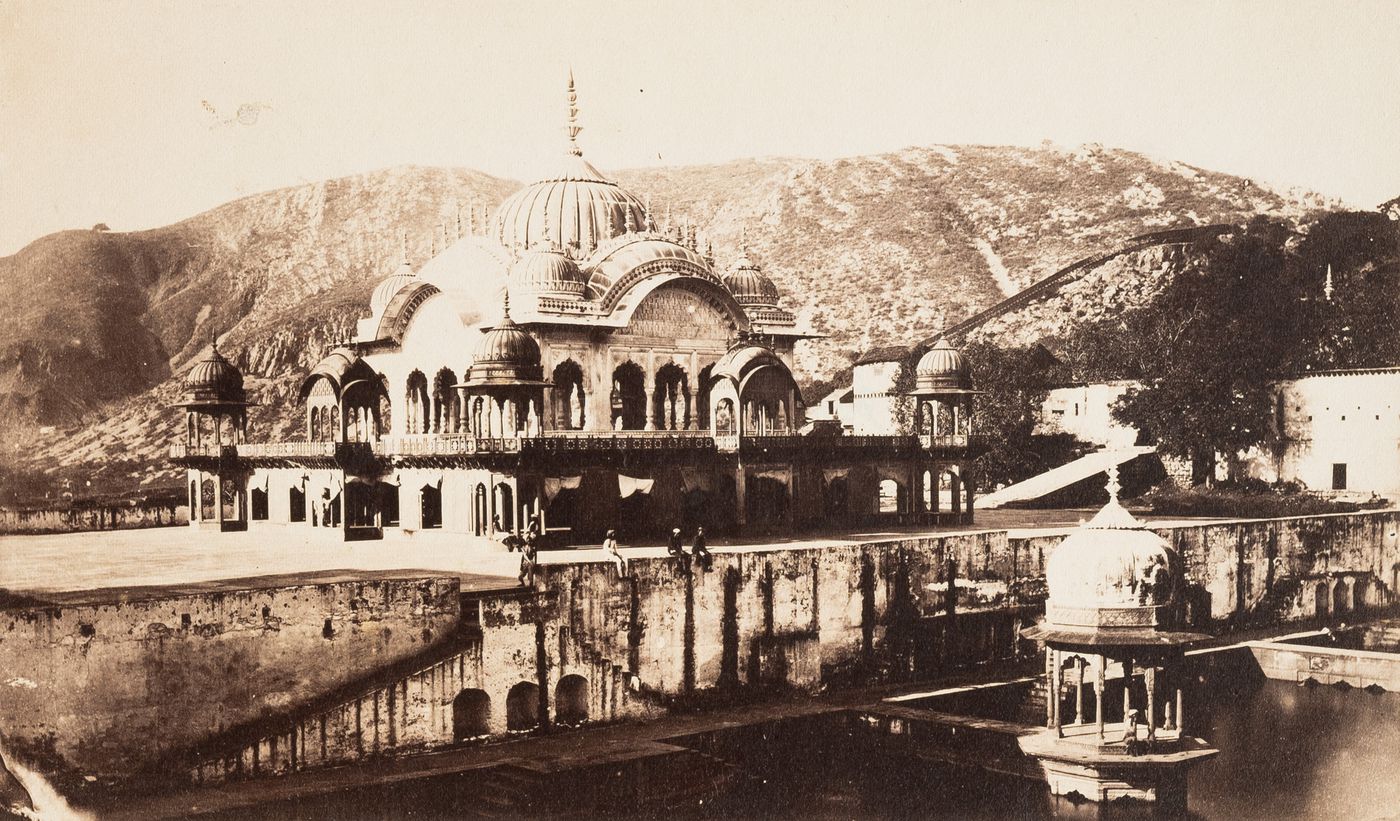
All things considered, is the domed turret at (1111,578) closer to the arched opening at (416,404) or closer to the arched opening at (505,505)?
the arched opening at (505,505)

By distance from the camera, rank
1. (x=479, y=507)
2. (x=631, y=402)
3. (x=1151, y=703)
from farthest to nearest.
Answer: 1. (x=631, y=402)
2. (x=479, y=507)
3. (x=1151, y=703)

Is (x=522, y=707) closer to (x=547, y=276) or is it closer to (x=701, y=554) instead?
(x=701, y=554)

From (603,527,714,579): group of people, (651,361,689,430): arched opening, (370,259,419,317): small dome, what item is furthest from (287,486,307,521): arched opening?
(603,527,714,579): group of people

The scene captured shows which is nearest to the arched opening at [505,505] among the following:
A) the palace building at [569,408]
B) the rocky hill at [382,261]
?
the palace building at [569,408]

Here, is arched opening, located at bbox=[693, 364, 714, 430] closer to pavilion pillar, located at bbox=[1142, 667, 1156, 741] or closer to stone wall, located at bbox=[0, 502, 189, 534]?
→ stone wall, located at bbox=[0, 502, 189, 534]

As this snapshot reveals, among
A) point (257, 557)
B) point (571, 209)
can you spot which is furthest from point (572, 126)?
point (257, 557)

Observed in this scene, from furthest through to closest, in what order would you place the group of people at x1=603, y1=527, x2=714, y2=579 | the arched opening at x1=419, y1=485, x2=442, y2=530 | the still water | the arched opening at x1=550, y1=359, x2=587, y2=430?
the arched opening at x1=550, y1=359, x2=587, y2=430 < the arched opening at x1=419, y1=485, x2=442, y2=530 < the group of people at x1=603, y1=527, x2=714, y2=579 < the still water
